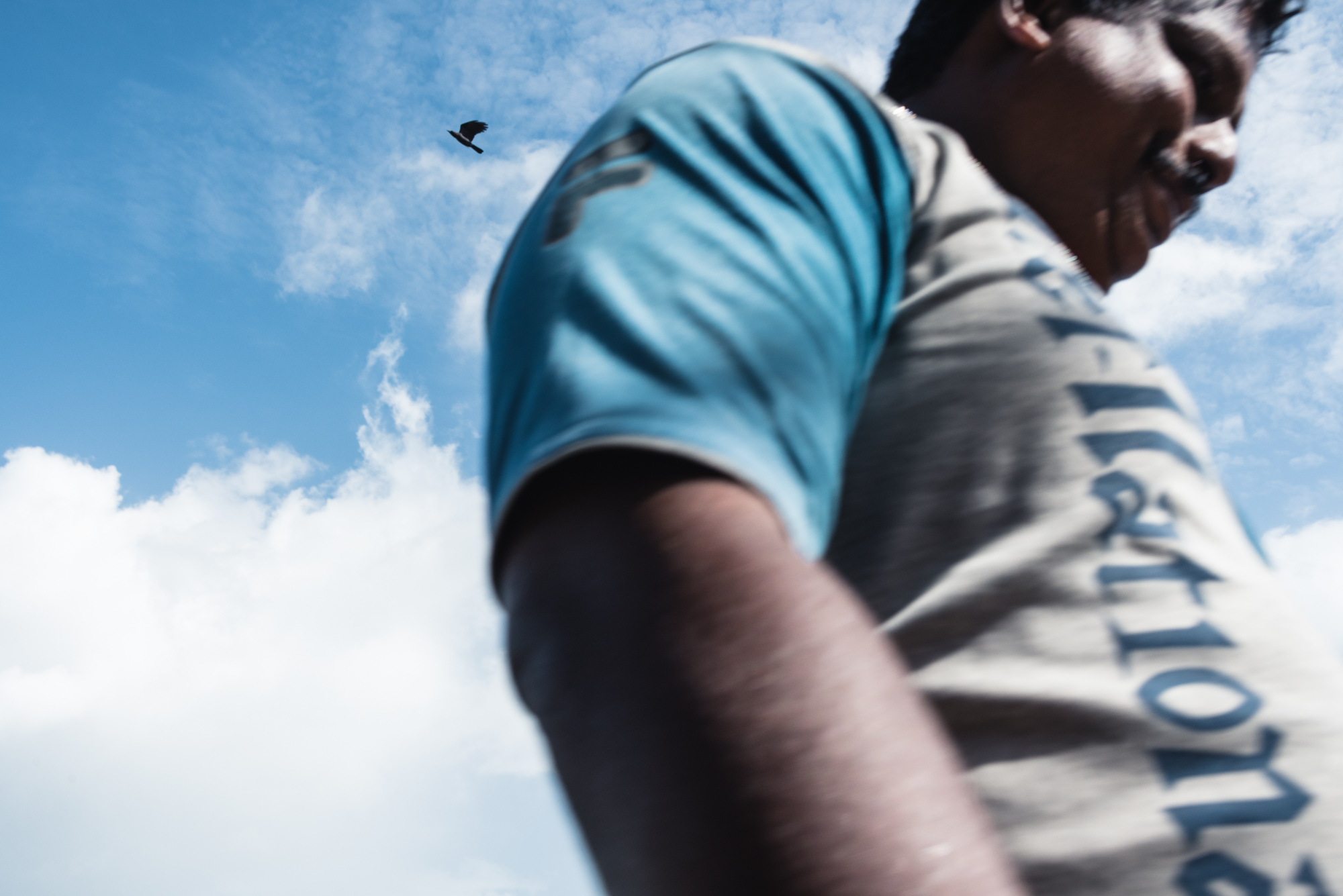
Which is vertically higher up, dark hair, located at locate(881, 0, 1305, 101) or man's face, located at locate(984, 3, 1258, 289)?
dark hair, located at locate(881, 0, 1305, 101)

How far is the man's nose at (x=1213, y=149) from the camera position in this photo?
1797mm

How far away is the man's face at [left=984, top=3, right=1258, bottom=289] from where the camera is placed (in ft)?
4.72

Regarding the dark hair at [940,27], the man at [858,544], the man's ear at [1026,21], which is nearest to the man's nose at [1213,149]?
the dark hair at [940,27]

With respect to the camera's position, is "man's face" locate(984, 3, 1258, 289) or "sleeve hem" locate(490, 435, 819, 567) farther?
"man's face" locate(984, 3, 1258, 289)

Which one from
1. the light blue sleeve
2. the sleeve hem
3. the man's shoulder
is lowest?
the sleeve hem

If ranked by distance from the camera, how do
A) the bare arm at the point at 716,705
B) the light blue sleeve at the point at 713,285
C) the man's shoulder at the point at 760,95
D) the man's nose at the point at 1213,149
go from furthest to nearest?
1. the man's nose at the point at 1213,149
2. the man's shoulder at the point at 760,95
3. the light blue sleeve at the point at 713,285
4. the bare arm at the point at 716,705

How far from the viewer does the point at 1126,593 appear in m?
0.82

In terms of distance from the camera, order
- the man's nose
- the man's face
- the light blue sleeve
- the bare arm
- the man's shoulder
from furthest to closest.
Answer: the man's nose
the man's face
the man's shoulder
the light blue sleeve
the bare arm

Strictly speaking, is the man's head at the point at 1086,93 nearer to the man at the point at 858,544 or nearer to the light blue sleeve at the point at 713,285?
the man at the point at 858,544

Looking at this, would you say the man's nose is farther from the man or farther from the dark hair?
the man

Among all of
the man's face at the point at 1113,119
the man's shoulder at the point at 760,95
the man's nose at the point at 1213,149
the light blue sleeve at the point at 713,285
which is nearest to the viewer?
the light blue sleeve at the point at 713,285

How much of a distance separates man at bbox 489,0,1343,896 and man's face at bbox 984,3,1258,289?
42 centimetres

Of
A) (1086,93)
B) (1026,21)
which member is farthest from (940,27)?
(1086,93)

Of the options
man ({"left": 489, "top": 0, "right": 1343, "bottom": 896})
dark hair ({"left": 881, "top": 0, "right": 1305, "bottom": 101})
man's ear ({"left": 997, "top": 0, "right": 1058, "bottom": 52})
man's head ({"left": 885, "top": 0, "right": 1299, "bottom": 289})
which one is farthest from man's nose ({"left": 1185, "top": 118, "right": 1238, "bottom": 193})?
man ({"left": 489, "top": 0, "right": 1343, "bottom": 896})
